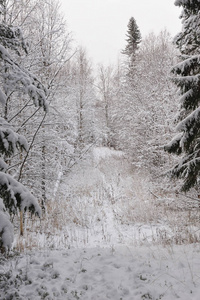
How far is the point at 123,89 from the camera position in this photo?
1906 cm

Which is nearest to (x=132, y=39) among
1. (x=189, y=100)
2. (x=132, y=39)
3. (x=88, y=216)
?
(x=132, y=39)

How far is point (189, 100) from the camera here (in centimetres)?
399

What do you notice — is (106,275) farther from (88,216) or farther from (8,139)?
(88,216)

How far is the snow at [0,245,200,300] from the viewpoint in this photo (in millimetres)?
3385

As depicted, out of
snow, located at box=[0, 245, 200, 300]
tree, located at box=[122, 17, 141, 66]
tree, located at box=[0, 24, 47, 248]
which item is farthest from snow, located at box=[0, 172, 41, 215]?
tree, located at box=[122, 17, 141, 66]

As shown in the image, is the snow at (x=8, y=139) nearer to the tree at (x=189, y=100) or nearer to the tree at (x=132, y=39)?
the tree at (x=189, y=100)

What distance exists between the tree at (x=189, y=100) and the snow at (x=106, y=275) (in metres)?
1.49

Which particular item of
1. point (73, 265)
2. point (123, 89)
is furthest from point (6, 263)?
point (123, 89)

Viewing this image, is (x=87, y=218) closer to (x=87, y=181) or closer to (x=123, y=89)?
(x=87, y=181)

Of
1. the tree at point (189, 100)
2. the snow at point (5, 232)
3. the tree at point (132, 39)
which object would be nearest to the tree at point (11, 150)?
the snow at point (5, 232)

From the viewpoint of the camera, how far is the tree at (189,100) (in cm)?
388

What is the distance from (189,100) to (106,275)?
356cm

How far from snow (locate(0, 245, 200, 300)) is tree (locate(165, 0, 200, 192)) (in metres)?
1.49

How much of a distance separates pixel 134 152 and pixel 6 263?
11572 millimetres
